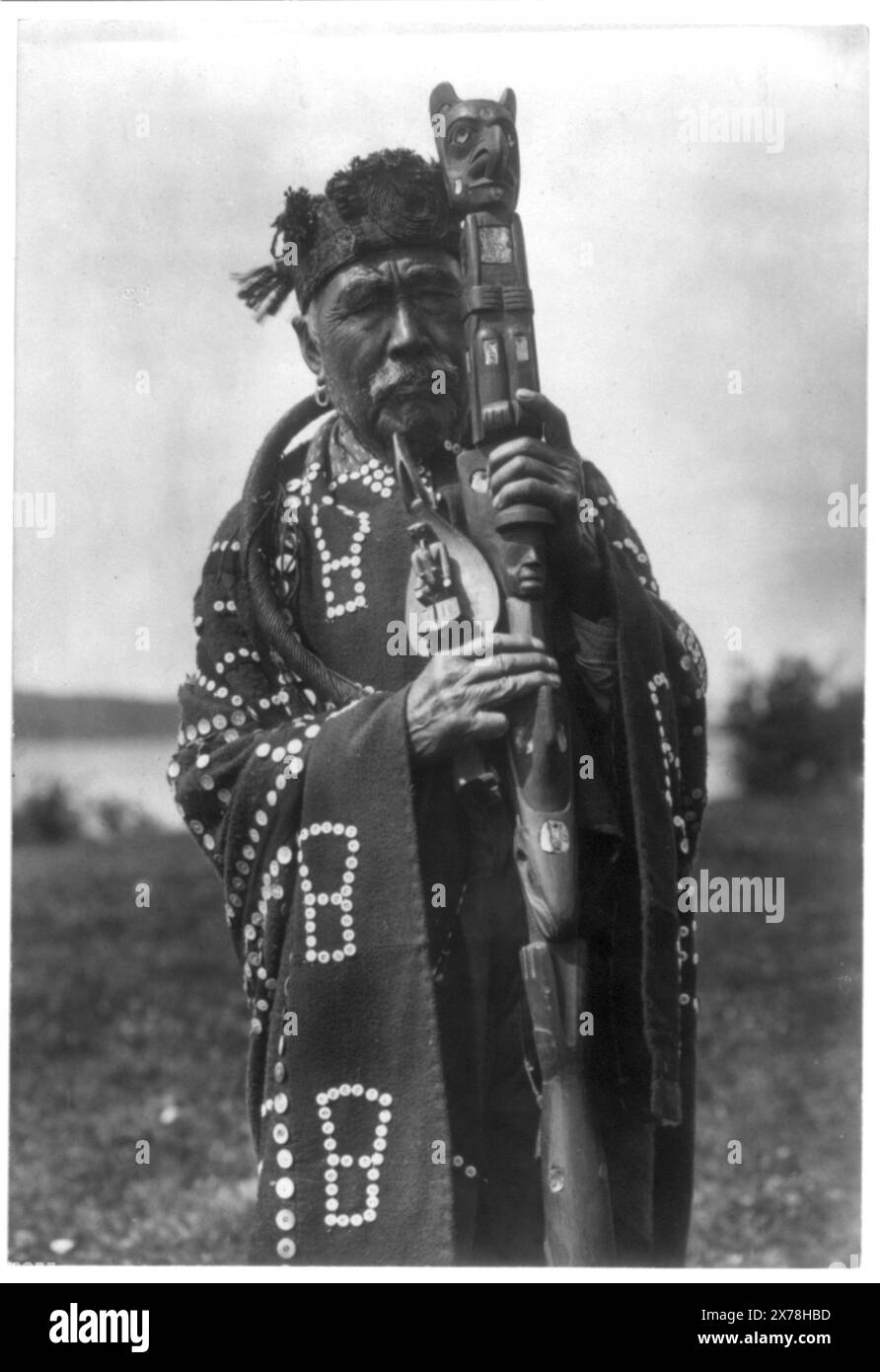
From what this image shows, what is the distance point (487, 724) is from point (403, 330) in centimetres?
87

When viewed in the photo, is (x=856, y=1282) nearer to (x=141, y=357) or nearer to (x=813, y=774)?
(x=813, y=774)

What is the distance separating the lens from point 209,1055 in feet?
20.7

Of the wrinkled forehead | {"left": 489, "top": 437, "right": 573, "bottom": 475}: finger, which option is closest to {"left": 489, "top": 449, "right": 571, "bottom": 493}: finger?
{"left": 489, "top": 437, "right": 573, "bottom": 475}: finger

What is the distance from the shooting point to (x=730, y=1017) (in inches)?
237

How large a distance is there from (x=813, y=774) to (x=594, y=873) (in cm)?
130

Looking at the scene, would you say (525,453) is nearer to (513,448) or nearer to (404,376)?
(513,448)

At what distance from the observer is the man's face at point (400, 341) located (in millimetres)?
4344

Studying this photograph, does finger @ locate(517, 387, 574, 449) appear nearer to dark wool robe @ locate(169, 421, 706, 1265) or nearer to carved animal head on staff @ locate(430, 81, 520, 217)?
dark wool robe @ locate(169, 421, 706, 1265)

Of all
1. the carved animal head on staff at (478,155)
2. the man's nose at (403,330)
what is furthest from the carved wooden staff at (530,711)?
the man's nose at (403,330)

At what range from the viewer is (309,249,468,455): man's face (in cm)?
434

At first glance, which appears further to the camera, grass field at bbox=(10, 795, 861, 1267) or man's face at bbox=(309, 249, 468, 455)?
grass field at bbox=(10, 795, 861, 1267)

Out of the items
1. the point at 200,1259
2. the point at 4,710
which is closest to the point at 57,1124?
the point at 200,1259

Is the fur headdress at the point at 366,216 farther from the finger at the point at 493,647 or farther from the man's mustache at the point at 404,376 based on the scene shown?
the finger at the point at 493,647

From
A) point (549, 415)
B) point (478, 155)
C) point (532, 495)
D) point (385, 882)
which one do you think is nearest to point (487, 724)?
point (385, 882)
